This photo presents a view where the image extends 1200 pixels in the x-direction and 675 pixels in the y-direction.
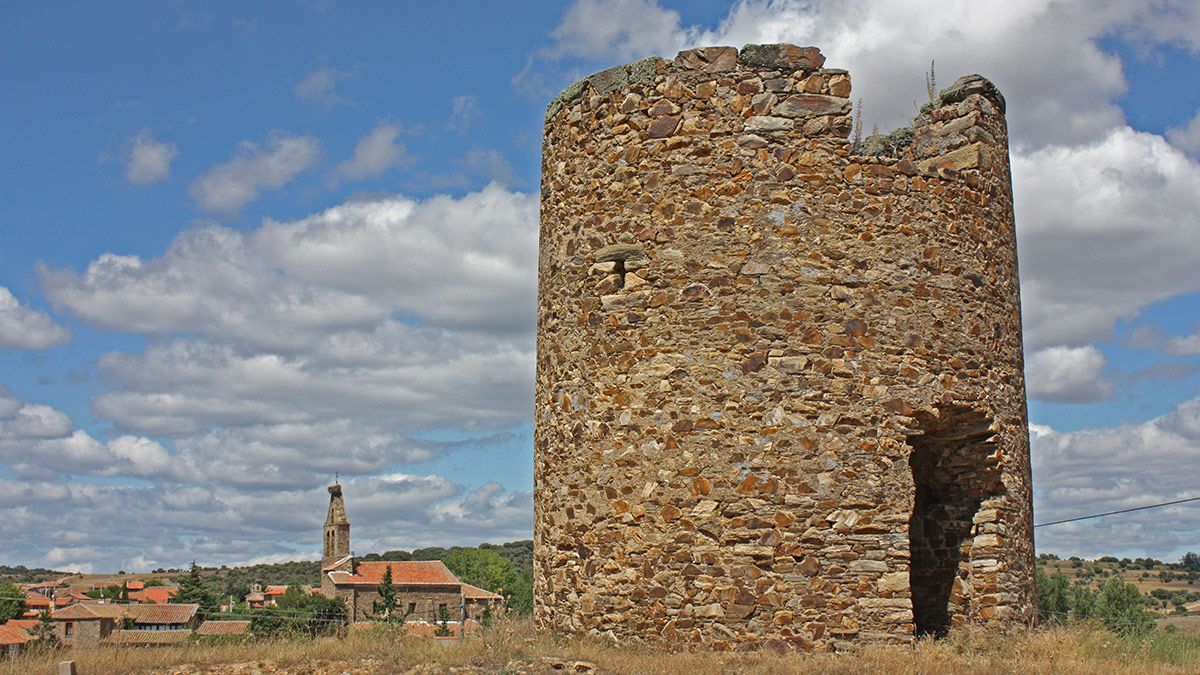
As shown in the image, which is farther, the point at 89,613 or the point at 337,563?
the point at 337,563

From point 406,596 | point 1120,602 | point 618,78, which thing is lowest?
point 406,596

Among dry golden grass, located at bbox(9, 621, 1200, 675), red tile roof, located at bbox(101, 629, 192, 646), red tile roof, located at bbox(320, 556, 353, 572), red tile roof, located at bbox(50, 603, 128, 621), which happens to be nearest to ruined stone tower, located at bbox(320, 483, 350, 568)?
red tile roof, located at bbox(320, 556, 353, 572)

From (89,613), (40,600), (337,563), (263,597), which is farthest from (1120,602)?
(337,563)

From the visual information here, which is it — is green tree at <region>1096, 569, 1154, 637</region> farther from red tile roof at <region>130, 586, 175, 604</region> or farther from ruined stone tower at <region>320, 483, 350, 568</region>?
ruined stone tower at <region>320, 483, 350, 568</region>

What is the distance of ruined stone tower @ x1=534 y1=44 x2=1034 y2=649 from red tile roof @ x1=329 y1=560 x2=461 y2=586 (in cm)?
7437

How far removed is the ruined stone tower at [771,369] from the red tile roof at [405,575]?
74367 mm

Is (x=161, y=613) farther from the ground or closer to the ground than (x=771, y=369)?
closer to the ground

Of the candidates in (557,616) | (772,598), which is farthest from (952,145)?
(557,616)

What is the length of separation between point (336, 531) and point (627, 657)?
328ft

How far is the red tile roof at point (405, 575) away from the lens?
82.4 meters

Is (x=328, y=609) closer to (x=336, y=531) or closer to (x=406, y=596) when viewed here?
(x=406, y=596)

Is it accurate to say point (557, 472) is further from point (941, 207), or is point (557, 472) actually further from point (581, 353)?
point (941, 207)

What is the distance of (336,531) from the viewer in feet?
341

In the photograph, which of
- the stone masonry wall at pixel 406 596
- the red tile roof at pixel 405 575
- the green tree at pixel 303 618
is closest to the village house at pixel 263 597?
the stone masonry wall at pixel 406 596
